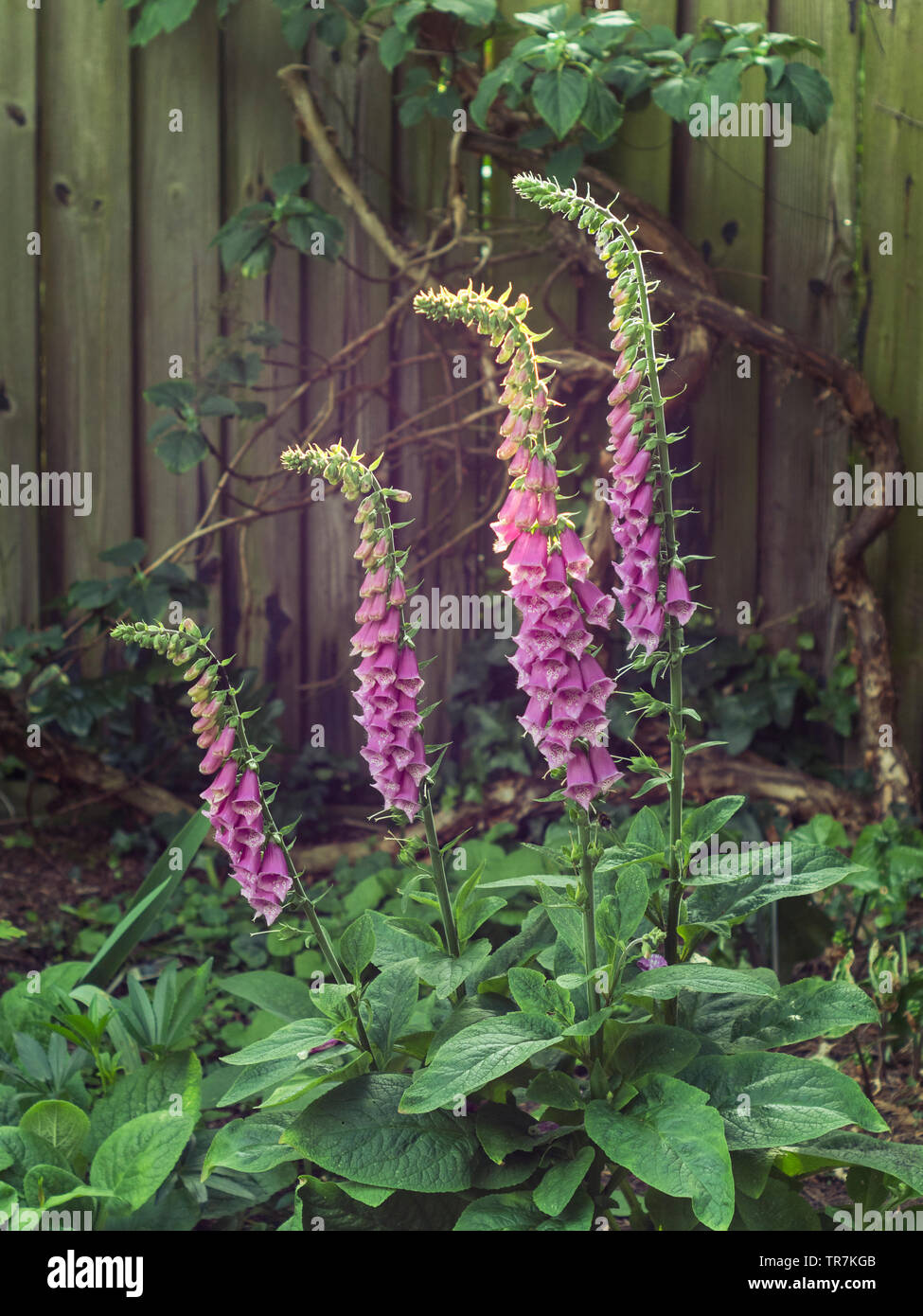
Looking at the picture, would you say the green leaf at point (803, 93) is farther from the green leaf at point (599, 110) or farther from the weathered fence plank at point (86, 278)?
the weathered fence plank at point (86, 278)

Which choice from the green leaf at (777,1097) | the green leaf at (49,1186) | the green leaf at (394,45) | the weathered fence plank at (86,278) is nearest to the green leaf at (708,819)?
the green leaf at (777,1097)

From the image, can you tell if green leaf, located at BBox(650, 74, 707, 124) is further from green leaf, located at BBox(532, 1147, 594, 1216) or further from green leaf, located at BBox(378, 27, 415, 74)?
green leaf, located at BBox(532, 1147, 594, 1216)

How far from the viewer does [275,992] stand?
1.95 metres

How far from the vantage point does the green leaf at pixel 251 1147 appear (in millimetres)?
1588

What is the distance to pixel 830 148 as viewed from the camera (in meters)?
3.61

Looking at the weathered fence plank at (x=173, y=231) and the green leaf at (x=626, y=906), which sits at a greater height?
the weathered fence plank at (x=173, y=231)

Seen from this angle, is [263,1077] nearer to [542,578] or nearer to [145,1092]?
[145,1092]

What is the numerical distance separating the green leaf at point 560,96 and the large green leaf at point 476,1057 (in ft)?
7.69

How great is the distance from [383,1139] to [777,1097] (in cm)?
50

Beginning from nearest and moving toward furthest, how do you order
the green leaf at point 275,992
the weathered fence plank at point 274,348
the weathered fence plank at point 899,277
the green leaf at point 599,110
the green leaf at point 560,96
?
the green leaf at point 275,992 < the green leaf at point 560,96 < the green leaf at point 599,110 < the weathered fence plank at point 899,277 < the weathered fence plank at point 274,348

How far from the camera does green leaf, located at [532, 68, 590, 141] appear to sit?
9.94 feet

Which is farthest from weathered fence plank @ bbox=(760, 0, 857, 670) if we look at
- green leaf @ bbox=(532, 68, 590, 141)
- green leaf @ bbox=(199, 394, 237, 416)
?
green leaf @ bbox=(199, 394, 237, 416)

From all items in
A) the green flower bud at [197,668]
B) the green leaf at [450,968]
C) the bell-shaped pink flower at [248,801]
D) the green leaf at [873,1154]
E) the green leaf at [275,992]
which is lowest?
the green leaf at [873,1154]

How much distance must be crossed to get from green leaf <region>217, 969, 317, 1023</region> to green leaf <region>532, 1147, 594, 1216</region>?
549 millimetres
